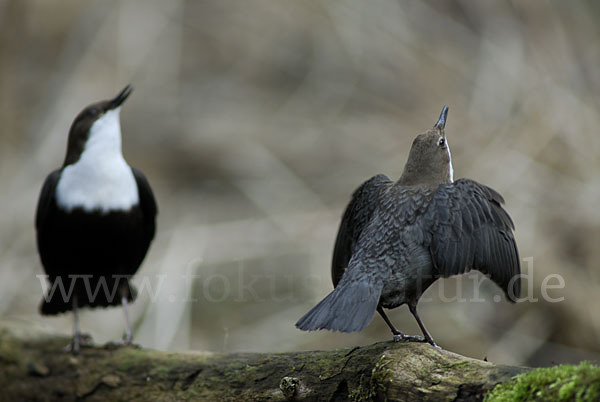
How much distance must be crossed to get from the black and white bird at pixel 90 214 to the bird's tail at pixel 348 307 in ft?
5.53

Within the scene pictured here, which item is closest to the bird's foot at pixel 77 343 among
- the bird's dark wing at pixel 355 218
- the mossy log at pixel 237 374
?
the mossy log at pixel 237 374

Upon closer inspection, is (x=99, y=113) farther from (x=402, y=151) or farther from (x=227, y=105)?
(x=227, y=105)

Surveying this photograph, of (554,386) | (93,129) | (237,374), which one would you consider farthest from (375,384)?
(93,129)

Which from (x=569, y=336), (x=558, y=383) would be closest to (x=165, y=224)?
(x=569, y=336)

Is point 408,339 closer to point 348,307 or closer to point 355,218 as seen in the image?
point 348,307

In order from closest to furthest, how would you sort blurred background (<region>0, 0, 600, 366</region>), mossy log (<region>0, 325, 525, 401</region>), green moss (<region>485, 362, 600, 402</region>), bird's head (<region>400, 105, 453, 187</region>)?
1. green moss (<region>485, 362, 600, 402</region>)
2. mossy log (<region>0, 325, 525, 401</region>)
3. bird's head (<region>400, 105, 453, 187</region>)
4. blurred background (<region>0, 0, 600, 366</region>)

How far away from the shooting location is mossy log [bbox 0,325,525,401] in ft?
7.50

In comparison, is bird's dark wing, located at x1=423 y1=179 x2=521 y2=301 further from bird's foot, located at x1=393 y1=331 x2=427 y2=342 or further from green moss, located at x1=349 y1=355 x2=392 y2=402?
green moss, located at x1=349 y1=355 x2=392 y2=402

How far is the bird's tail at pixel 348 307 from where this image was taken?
2.36 metres

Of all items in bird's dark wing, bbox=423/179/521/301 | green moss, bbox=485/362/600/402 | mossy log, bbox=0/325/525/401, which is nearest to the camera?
green moss, bbox=485/362/600/402

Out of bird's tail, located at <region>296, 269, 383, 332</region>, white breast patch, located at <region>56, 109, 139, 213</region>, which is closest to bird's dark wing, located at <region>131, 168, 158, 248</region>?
white breast patch, located at <region>56, 109, 139, 213</region>

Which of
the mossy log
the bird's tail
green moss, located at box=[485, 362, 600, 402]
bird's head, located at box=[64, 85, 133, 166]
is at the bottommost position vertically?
the mossy log

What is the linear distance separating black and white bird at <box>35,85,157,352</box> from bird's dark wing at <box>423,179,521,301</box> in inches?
76.9

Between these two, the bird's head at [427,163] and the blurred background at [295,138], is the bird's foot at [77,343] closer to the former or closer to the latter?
the blurred background at [295,138]
